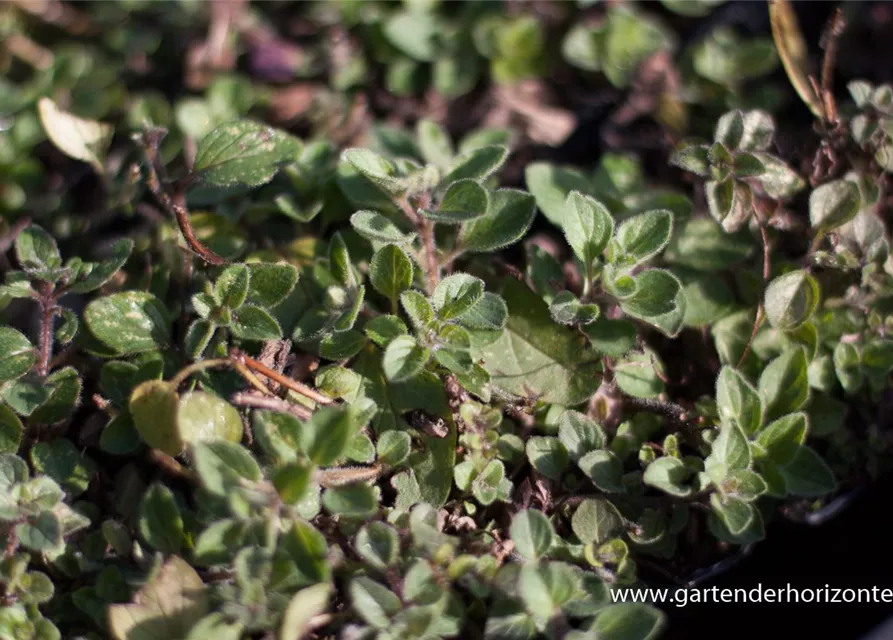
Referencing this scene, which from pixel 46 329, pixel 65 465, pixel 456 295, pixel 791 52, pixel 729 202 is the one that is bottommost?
pixel 65 465

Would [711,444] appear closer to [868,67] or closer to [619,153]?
[619,153]

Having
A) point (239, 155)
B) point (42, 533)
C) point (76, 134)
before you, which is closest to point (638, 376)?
point (239, 155)

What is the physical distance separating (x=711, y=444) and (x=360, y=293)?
0.54 meters

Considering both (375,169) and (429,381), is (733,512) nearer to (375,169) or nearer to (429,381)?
(429,381)

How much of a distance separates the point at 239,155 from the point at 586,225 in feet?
1.92

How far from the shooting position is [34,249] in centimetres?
132

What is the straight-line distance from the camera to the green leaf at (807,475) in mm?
1188

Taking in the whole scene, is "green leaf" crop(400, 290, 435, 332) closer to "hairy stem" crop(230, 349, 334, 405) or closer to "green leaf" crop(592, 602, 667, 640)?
"hairy stem" crop(230, 349, 334, 405)

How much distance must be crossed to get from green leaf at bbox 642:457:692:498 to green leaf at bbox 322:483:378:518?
0.38 m

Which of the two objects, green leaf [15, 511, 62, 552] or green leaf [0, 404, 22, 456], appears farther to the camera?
green leaf [0, 404, 22, 456]

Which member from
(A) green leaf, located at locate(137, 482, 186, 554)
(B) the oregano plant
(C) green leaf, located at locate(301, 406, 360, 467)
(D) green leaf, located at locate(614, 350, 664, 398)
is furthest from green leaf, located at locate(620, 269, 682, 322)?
(A) green leaf, located at locate(137, 482, 186, 554)

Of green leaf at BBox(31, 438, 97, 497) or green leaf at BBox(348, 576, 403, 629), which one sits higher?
green leaf at BBox(348, 576, 403, 629)

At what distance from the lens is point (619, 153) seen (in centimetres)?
176

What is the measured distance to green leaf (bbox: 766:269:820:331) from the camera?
49.8 inches
